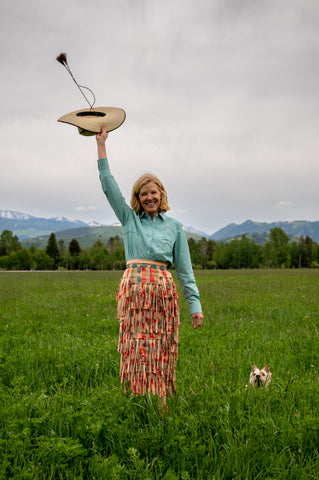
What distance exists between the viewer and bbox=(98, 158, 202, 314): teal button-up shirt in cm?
344

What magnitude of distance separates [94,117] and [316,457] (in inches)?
144

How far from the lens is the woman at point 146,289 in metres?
3.34

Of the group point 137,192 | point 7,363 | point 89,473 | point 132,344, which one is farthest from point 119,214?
point 7,363

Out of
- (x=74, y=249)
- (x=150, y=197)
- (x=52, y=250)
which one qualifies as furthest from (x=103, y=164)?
(x=74, y=249)

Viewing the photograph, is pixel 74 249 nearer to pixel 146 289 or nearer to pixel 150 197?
pixel 150 197

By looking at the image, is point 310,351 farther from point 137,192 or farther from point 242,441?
point 137,192

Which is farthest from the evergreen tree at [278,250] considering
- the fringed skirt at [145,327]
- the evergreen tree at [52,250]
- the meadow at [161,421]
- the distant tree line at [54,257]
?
the fringed skirt at [145,327]

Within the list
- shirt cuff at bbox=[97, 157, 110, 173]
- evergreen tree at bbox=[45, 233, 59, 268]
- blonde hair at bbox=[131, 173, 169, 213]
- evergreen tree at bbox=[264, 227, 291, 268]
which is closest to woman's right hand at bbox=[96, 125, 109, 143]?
shirt cuff at bbox=[97, 157, 110, 173]

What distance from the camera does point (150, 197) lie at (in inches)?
138

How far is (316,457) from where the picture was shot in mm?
2904

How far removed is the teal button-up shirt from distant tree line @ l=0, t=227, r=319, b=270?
107 meters

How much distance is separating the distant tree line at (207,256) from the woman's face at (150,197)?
107662 millimetres

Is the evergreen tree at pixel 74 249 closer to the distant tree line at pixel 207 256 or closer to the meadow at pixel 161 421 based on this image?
the distant tree line at pixel 207 256

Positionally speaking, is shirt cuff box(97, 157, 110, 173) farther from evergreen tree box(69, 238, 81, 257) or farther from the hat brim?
evergreen tree box(69, 238, 81, 257)
